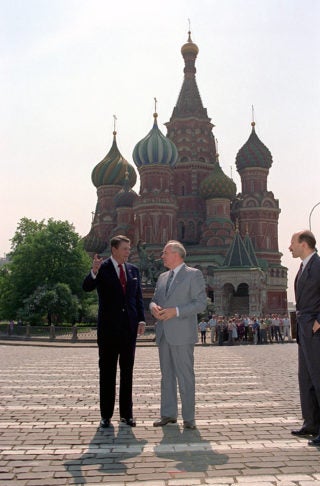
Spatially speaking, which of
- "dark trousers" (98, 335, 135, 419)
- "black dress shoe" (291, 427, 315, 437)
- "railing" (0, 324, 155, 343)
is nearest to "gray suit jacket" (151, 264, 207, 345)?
"dark trousers" (98, 335, 135, 419)

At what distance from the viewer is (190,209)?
213 feet

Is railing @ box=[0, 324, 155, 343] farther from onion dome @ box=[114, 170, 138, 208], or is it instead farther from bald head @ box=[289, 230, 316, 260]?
onion dome @ box=[114, 170, 138, 208]

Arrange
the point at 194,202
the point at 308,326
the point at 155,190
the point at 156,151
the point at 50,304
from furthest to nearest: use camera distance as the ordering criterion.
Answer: the point at 194,202 < the point at 156,151 < the point at 155,190 < the point at 50,304 < the point at 308,326

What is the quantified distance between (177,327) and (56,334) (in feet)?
86.1

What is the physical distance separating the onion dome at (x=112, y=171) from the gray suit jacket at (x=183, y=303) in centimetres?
6565

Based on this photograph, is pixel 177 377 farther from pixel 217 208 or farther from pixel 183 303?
pixel 217 208

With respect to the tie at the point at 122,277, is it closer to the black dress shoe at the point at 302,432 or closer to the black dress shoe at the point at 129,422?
the black dress shoe at the point at 129,422

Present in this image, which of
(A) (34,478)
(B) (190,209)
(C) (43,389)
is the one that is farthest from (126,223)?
(A) (34,478)

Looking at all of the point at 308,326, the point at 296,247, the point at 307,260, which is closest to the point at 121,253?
the point at 296,247

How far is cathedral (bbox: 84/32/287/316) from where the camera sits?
5778 cm

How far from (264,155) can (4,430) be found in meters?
63.6

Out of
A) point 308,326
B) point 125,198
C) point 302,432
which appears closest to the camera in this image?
point 302,432

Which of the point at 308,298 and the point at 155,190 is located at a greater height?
the point at 155,190

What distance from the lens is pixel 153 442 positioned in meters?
5.48
